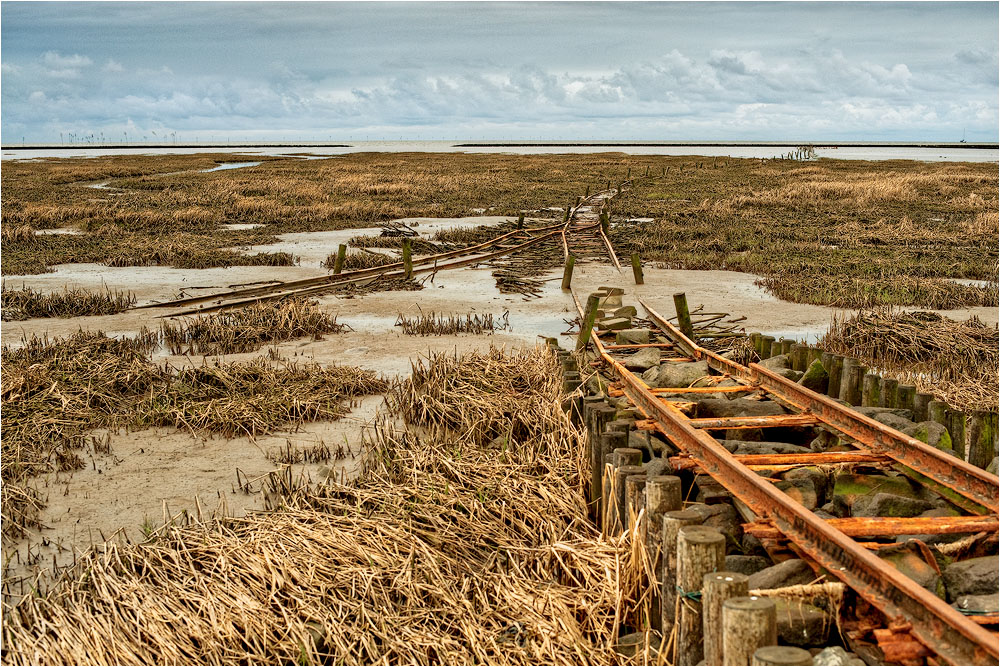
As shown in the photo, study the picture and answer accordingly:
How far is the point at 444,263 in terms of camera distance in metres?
19.3

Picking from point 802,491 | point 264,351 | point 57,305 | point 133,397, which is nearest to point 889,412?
point 802,491

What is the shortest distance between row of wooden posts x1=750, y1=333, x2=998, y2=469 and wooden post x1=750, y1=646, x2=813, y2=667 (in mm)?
3257

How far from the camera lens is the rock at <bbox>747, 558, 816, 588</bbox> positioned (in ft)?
12.5

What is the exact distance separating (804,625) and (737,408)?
3.31 m

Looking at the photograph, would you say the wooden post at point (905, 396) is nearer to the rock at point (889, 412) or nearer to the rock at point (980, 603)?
the rock at point (889, 412)

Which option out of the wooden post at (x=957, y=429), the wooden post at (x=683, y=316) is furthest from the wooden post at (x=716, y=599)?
the wooden post at (x=683, y=316)

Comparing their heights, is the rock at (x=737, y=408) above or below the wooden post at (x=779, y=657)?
below

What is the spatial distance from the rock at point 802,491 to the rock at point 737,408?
5.22 ft

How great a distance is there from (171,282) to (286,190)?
→ 23.7m

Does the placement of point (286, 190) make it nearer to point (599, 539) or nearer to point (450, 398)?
point (450, 398)

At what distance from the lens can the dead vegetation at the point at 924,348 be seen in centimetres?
882

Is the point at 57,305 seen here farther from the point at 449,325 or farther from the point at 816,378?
the point at 816,378

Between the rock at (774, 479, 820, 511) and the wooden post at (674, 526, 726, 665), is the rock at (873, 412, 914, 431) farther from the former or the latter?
the wooden post at (674, 526, 726, 665)

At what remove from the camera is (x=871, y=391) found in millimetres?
6664
